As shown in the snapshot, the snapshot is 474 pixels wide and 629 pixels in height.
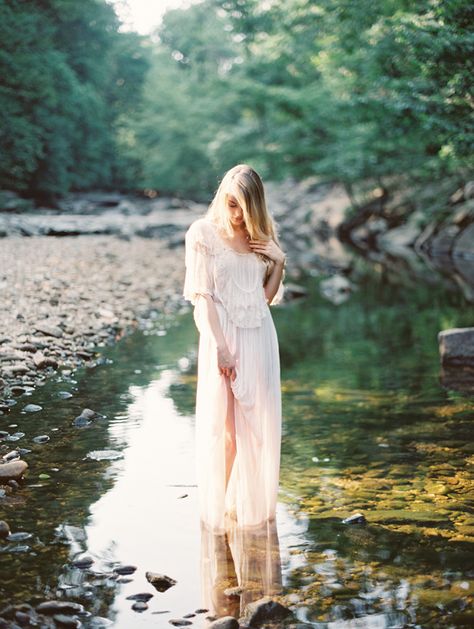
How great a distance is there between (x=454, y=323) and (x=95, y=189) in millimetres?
48426

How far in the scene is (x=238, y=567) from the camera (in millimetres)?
4203

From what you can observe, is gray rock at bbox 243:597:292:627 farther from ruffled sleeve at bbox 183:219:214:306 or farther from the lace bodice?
ruffled sleeve at bbox 183:219:214:306

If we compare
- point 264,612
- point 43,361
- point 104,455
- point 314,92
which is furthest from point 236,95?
point 264,612

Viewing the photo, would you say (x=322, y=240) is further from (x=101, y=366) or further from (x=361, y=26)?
(x=101, y=366)

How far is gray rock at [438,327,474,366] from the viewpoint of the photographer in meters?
9.62

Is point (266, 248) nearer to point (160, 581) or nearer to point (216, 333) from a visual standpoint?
point (216, 333)

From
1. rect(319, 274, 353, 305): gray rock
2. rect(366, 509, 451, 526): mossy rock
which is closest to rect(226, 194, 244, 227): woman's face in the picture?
rect(366, 509, 451, 526): mossy rock

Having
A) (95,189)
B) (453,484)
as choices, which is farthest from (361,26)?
(95,189)

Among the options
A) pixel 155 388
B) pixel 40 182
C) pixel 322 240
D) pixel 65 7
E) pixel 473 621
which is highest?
pixel 65 7

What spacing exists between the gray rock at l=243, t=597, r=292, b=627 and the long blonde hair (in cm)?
192

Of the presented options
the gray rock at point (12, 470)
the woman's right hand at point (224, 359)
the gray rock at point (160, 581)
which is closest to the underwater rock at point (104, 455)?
the gray rock at point (12, 470)

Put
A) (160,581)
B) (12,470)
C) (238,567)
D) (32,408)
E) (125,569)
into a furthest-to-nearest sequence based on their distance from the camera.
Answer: (32,408) < (12,470) < (238,567) < (125,569) < (160,581)

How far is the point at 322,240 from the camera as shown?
3725 cm

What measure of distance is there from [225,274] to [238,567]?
1589 millimetres
